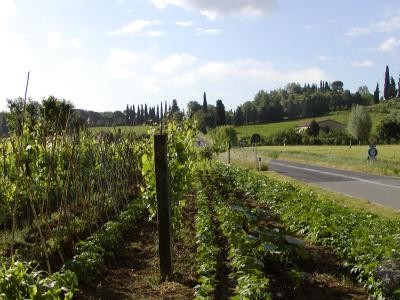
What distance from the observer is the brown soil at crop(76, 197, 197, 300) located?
6.69 metres

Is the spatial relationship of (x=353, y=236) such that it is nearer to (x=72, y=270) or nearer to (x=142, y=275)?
(x=142, y=275)

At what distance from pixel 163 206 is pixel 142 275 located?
4.74ft

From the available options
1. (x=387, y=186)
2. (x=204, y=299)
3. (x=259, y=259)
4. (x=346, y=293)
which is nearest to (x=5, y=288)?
(x=204, y=299)

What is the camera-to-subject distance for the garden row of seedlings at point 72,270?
3.81m

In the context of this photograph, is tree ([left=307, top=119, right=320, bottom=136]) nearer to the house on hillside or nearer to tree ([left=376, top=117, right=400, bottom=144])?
the house on hillside

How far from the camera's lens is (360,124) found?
3386 inches

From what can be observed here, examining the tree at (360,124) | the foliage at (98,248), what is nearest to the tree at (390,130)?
the tree at (360,124)

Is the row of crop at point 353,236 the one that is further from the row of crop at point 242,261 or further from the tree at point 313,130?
the tree at point 313,130

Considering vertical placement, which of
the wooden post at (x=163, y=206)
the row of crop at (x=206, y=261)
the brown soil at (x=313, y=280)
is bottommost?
the brown soil at (x=313, y=280)

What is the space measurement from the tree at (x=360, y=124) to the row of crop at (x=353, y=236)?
7637 cm

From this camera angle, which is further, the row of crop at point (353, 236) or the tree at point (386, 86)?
the tree at point (386, 86)

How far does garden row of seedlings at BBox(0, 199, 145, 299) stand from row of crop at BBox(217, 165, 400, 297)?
13.0ft

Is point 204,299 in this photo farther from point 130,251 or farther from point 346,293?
point 130,251

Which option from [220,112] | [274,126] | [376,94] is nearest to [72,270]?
[220,112]
